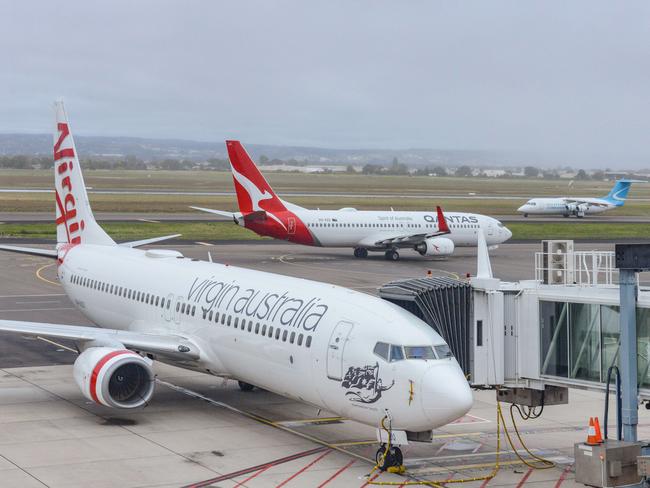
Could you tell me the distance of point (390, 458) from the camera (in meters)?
23.8

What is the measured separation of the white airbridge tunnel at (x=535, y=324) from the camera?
23.2m

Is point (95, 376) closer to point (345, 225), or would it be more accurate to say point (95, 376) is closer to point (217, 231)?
point (345, 225)

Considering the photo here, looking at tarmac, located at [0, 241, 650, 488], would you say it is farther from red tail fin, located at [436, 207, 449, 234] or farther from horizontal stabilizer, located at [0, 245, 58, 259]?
red tail fin, located at [436, 207, 449, 234]

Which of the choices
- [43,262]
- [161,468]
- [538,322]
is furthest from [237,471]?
[43,262]

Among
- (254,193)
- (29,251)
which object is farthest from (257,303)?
(254,193)

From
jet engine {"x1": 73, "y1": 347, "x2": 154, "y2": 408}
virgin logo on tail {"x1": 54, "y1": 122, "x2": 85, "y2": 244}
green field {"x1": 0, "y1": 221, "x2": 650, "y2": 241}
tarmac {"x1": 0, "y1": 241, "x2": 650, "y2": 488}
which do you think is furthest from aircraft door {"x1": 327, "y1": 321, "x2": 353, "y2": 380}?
green field {"x1": 0, "y1": 221, "x2": 650, "y2": 241}

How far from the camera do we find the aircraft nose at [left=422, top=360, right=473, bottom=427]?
22438mm

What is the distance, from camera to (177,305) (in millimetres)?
32062

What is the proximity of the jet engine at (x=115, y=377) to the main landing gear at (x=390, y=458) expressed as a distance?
764 centimetres

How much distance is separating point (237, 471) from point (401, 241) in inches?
2236

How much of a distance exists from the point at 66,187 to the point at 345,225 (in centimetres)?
4072

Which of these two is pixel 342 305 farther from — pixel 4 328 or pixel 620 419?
pixel 4 328

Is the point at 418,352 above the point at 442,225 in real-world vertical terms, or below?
below

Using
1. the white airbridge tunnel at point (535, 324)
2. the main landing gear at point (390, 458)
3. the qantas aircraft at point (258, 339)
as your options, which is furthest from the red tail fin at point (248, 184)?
the main landing gear at point (390, 458)
